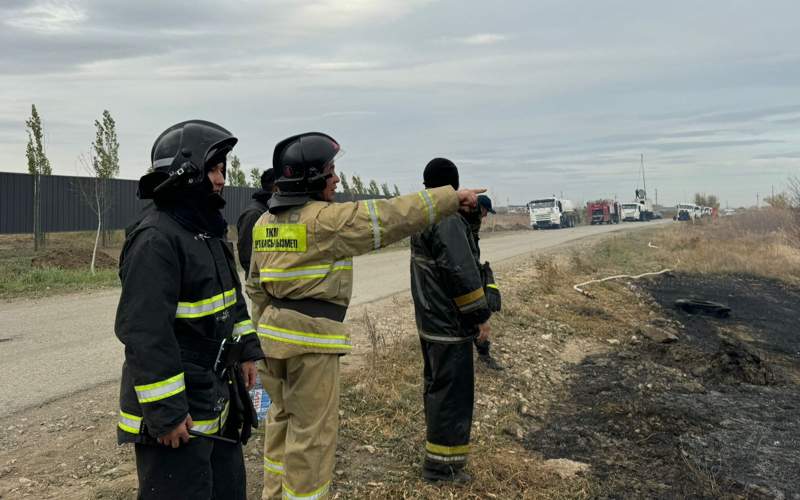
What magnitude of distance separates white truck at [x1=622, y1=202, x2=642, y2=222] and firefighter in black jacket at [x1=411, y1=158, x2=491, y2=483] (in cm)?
5983

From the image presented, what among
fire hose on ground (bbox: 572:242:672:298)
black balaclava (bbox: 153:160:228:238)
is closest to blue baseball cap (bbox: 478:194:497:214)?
black balaclava (bbox: 153:160:228:238)

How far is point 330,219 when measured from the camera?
3.03m

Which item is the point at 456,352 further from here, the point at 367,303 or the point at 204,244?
the point at 367,303

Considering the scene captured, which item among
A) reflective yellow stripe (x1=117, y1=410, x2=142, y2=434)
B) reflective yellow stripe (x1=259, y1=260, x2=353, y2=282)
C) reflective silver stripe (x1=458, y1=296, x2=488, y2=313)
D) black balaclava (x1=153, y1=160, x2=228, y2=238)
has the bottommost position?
reflective yellow stripe (x1=117, y1=410, x2=142, y2=434)

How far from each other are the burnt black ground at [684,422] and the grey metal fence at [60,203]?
586 inches

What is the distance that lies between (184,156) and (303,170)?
71 cm

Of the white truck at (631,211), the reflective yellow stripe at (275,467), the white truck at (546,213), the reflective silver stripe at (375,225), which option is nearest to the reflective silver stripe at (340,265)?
the reflective silver stripe at (375,225)

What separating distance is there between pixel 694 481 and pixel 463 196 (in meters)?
3.11

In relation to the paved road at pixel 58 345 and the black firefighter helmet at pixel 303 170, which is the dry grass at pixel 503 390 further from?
the paved road at pixel 58 345

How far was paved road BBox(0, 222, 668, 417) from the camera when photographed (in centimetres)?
608

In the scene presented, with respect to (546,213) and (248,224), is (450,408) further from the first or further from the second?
(546,213)

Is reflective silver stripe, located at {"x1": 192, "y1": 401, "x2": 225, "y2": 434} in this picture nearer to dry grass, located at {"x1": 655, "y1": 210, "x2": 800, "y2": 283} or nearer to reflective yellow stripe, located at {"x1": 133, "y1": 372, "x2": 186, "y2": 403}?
reflective yellow stripe, located at {"x1": 133, "y1": 372, "x2": 186, "y2": 403}

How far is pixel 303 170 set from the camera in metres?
3.20

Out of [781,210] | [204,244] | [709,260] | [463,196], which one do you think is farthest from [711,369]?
[781,210]
